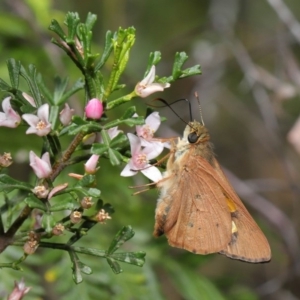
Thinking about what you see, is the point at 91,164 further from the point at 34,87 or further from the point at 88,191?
the point at 34,87

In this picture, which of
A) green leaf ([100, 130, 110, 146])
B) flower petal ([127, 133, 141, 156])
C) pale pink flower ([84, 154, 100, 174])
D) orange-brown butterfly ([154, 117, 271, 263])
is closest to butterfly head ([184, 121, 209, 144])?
orange-brown butterfly ([154, 117, 271, 263])

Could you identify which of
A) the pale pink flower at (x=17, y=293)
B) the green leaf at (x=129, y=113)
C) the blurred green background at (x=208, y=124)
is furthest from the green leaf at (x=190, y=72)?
the blurred green background at (x=208, y=124)

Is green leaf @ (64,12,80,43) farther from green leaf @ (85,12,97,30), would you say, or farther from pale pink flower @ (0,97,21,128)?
pale pink flower @ (0,97,21,128)

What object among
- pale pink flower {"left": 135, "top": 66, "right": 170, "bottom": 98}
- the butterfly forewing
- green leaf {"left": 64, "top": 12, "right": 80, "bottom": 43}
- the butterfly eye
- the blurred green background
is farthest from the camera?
the blurred green background

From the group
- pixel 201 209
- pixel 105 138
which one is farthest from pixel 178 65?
pixel 201 209

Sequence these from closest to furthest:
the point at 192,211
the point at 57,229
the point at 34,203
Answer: the point at 34,203 → the point at 57,229 → the point at 192,211

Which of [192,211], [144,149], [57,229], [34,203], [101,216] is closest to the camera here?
[34,203]

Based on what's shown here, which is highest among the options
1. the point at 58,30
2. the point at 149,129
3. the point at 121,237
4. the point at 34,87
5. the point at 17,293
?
the point at 58,30
